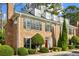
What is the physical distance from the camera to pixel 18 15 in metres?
6.19

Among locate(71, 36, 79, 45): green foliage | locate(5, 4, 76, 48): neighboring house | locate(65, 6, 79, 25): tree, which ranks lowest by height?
locate(71, 36, 79, 45): green foliage

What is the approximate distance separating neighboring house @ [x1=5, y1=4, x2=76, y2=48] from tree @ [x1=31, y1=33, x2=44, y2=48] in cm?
7

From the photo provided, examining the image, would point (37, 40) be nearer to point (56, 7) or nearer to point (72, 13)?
point (56, 7)

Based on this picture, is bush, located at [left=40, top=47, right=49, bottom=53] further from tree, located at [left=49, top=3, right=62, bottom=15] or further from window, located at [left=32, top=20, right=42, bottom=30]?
tree, located at [left=49, top=3, right=62, bottom=15]

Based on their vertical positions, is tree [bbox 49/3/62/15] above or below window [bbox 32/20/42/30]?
above

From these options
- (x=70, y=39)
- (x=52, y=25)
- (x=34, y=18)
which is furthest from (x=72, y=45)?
(x=34, y=18)

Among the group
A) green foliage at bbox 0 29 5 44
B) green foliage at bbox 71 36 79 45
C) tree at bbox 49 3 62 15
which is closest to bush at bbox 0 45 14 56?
green foliage at bbox 0 29 5 44

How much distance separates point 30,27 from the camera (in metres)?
6.28

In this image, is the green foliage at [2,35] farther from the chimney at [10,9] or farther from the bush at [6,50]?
the chimney at [10,9]

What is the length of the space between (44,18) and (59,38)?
63 centimetres

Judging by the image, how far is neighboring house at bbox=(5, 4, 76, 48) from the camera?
20.3 feet

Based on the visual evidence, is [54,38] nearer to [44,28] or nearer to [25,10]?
[44,28]

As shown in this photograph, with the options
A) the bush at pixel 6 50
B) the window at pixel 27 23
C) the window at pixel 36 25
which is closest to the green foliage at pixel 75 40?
the window at pixel 36 25

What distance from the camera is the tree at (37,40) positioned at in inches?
245
